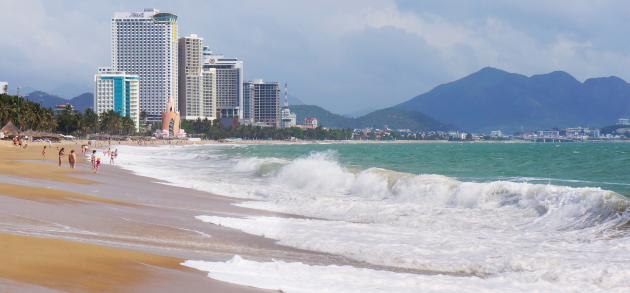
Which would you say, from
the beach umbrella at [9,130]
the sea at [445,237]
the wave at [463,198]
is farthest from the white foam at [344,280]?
the beach umbrella at [9,130]

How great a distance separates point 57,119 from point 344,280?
15903 centimetres

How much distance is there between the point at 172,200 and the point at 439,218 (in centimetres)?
876

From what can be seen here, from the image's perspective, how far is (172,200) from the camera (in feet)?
75.9

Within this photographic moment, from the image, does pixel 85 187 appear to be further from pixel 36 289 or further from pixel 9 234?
pixel 36 289

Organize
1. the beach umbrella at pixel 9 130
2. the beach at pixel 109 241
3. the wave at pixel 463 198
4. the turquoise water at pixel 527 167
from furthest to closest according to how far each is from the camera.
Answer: the beach umbrella at pixel 9 130 → the turquoise water at pixel 527 167 → the wave at pixel 463 198 → the beach at pixel 109 241

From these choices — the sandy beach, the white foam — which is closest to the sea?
the white foam

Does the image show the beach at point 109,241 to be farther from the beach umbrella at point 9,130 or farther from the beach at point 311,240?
the beach umbrella at point 9,130

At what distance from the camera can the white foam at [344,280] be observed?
9938 mm

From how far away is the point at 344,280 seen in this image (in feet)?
34.3

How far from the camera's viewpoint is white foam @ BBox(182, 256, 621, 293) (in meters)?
9.94

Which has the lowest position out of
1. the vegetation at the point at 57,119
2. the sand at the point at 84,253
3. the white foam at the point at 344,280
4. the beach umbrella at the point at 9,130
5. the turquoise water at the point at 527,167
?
the turquoise water at the point at 527,167

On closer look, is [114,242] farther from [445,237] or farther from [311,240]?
[445,237]

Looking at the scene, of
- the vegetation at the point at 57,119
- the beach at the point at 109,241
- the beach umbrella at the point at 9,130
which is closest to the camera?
the beach at the point at 109,241

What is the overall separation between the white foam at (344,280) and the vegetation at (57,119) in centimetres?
11113
